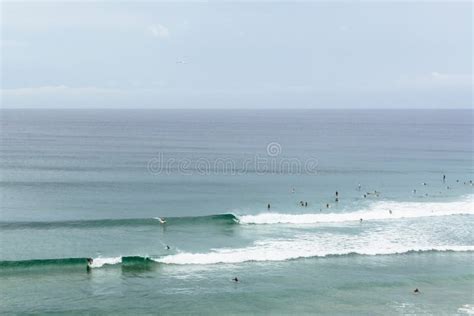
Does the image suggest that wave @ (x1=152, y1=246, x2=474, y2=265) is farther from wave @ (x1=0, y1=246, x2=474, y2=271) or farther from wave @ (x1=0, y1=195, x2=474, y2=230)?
wave @ (x1=0, y1=195, x2=474, y2=230)

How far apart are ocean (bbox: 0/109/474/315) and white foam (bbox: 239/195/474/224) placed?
0.20 meters

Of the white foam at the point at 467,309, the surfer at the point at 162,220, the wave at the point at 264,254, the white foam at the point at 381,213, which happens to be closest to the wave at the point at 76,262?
the wave at the point at 264,254

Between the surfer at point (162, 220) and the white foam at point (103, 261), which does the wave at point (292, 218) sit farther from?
the white foam at point (103, 261)

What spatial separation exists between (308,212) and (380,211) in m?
7.58

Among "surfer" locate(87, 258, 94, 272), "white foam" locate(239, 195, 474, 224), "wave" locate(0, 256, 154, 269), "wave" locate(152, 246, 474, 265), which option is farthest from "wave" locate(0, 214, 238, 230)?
"surfer" locate(87, 258, 94, 272)

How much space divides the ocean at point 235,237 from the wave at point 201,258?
9cm

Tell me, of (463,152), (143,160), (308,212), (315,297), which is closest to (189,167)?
(143,160)

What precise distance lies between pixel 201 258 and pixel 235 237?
22.6ft

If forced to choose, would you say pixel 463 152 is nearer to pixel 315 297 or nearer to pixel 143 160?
pixel 143 160

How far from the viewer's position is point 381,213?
5625cm

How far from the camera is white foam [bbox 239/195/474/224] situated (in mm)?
53500

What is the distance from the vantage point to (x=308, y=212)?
56.9 metres

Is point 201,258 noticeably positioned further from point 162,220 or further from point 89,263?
point 162,220

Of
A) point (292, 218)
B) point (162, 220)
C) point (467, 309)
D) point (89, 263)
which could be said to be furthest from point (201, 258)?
point (467, 309)
